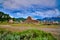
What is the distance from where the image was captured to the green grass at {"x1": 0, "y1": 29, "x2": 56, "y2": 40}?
1691 millimetres

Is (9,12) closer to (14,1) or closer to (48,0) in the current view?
(14,1)

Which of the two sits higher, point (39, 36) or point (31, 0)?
point (31, 0)

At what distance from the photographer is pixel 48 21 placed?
1763mm

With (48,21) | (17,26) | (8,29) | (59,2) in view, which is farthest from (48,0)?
(8,29)

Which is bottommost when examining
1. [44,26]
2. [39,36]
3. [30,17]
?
[39,36]

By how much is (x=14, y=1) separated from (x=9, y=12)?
0.50ft

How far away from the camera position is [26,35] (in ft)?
5.58

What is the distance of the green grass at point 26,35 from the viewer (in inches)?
66.6

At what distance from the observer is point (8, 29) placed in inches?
68.2

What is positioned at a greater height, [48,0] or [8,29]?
[48,0]

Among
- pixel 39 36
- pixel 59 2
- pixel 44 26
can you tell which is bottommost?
pixel 39 36

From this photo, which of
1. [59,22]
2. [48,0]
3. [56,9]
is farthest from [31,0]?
[59,22]

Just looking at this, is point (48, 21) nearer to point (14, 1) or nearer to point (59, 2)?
point (59, 2)

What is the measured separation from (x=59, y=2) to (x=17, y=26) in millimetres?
609
